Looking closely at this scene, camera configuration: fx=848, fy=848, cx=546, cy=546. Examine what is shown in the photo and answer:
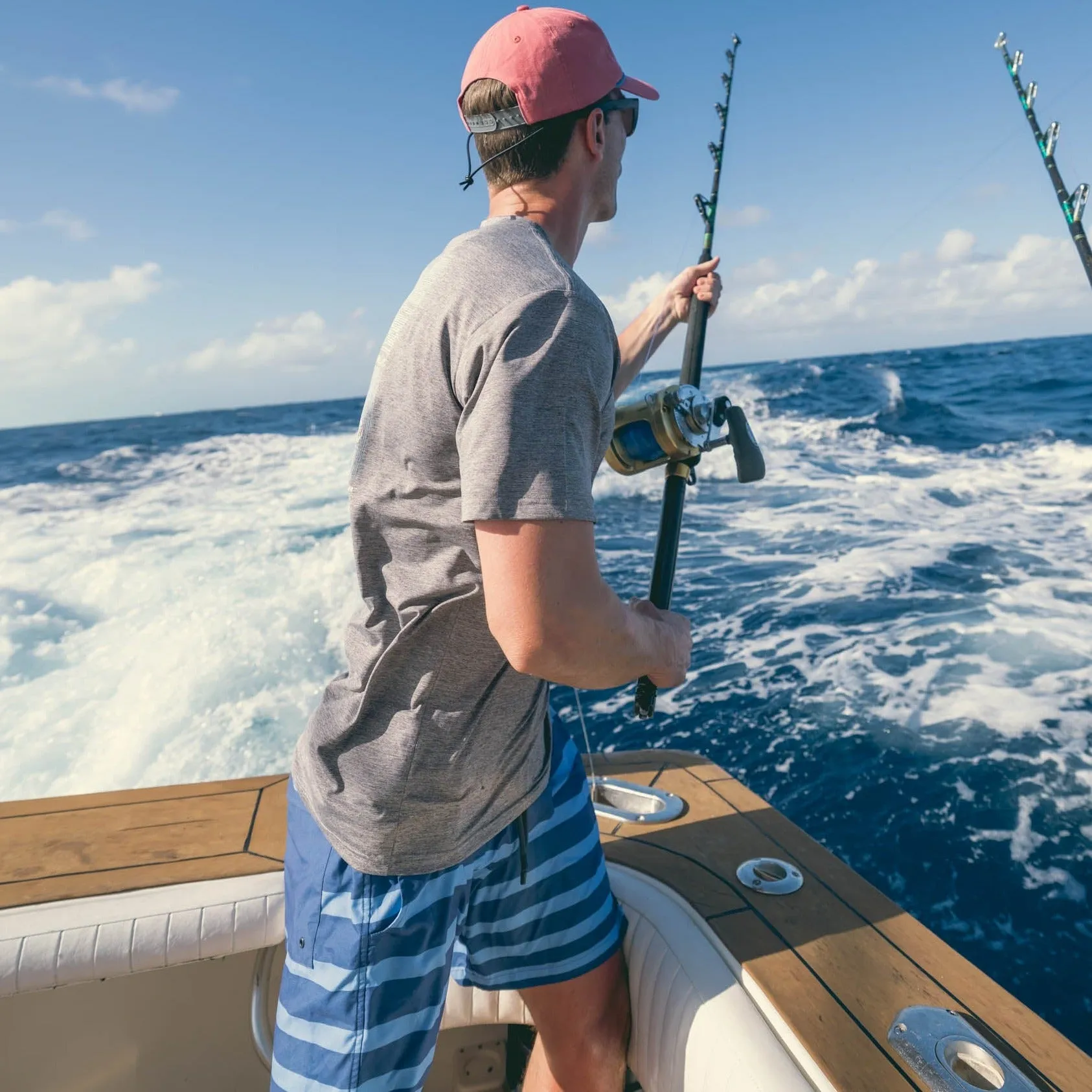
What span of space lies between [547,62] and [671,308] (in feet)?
2.69

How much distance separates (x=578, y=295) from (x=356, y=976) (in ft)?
2.57

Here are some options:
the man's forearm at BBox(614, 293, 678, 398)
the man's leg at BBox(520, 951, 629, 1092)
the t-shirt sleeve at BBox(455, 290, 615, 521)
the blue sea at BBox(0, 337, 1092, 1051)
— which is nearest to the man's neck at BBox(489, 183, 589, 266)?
the t-shirt sleeve at BBox(455, 290, 615, 521)

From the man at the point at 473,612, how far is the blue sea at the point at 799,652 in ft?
5.65

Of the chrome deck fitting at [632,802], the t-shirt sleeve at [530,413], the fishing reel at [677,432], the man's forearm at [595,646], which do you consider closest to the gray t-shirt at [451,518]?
the t-shirt sleeve at [530,413]

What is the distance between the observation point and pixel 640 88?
1.07 m

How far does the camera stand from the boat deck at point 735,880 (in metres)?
1.07

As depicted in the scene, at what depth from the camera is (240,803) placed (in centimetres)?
174

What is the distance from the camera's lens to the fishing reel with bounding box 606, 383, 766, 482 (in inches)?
53.6

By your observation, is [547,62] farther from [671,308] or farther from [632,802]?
[632,802]

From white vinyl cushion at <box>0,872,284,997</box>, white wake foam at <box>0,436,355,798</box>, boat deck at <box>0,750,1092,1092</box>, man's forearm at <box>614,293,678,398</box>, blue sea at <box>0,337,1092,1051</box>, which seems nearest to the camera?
boat deck at <box>0,750,1092,1092</box>

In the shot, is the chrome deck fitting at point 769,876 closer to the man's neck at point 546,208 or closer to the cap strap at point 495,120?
the man's neck at point 546,208

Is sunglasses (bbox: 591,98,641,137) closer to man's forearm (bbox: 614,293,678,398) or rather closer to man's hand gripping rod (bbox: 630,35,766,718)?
man's hand gripping rod (bbox: 630,35,766,718)

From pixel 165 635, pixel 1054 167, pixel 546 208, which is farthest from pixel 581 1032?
pixel 165 635

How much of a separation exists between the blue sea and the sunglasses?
214 cm
